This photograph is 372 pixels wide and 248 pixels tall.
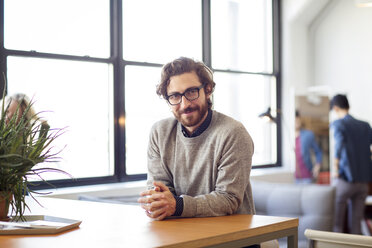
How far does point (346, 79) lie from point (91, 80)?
388 centimetres

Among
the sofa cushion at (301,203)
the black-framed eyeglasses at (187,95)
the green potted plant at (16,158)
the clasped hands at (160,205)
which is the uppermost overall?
the black-framed eyeglasses at (187,95)

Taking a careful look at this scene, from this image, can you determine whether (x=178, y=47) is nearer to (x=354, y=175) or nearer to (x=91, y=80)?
(x=91, y=80)

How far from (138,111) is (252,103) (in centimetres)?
201

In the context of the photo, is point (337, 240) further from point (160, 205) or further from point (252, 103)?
point (252, 103)

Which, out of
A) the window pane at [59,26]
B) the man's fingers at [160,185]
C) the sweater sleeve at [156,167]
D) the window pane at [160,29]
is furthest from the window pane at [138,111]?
the man's fingers at [160,185]

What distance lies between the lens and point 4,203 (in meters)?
1.90

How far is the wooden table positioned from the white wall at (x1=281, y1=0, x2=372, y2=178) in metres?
4.87

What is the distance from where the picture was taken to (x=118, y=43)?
510 centimetres

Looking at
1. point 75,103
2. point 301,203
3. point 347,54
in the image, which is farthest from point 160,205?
point 347,54

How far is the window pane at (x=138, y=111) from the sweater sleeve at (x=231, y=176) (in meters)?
3.09

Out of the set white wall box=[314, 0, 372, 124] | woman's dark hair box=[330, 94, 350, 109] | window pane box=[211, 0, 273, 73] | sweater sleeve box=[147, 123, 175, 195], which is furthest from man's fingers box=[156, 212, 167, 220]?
white wall box=[314, 0, 372, 124]

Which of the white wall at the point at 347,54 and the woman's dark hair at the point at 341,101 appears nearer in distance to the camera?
the woman's dark hair at the point at 341,101

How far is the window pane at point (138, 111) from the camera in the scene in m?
5.24

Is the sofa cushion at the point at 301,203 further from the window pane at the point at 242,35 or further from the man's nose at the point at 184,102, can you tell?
the window pane at the point at 242,35
